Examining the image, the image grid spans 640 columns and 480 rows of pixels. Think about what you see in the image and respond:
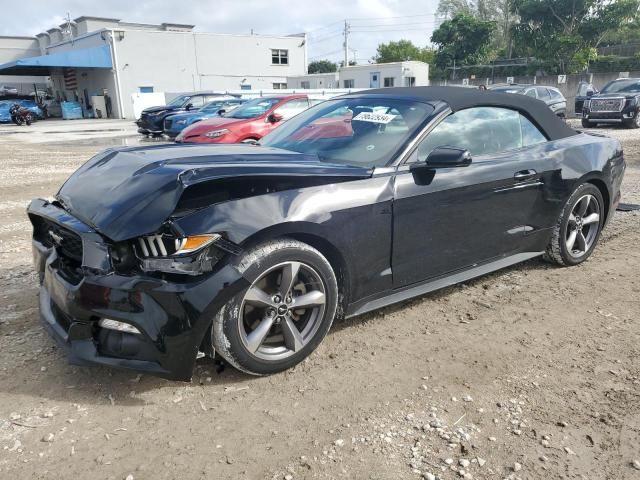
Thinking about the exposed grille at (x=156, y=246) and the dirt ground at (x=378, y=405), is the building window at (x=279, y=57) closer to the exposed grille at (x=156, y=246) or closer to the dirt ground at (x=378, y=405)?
the dirt ground at (x=378, y=405)

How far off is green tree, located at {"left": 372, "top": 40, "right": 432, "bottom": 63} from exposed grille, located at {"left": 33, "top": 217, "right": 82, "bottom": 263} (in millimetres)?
78770

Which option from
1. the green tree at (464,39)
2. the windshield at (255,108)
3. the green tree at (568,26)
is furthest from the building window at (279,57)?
the windshield at (255,108)

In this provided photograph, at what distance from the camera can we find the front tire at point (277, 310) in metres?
2.65

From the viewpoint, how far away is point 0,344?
3.23m

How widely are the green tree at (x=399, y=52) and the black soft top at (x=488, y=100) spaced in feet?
252

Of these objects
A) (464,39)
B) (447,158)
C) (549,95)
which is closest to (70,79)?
(464,39)

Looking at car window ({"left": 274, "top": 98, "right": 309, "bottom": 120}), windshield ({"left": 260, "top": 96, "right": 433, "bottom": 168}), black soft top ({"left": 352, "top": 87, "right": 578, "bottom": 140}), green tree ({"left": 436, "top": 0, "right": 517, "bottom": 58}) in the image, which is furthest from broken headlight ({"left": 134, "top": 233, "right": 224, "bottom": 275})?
green tree ({"left": 436, "top": 0, "right": 517, "bottom": 58})

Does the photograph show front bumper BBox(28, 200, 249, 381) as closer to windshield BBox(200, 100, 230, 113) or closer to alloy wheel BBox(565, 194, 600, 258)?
alloy wheel BBox(565, 194, 600, 258)

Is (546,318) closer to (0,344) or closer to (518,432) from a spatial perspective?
(518,432)

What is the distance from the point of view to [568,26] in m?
45.4

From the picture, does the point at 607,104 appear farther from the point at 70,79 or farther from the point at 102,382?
the point at 70,79

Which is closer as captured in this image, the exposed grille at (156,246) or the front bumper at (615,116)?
the exposed grille at (156,246)

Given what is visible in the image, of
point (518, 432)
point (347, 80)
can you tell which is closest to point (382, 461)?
point (518, 432)

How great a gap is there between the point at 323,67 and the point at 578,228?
85775 mm
